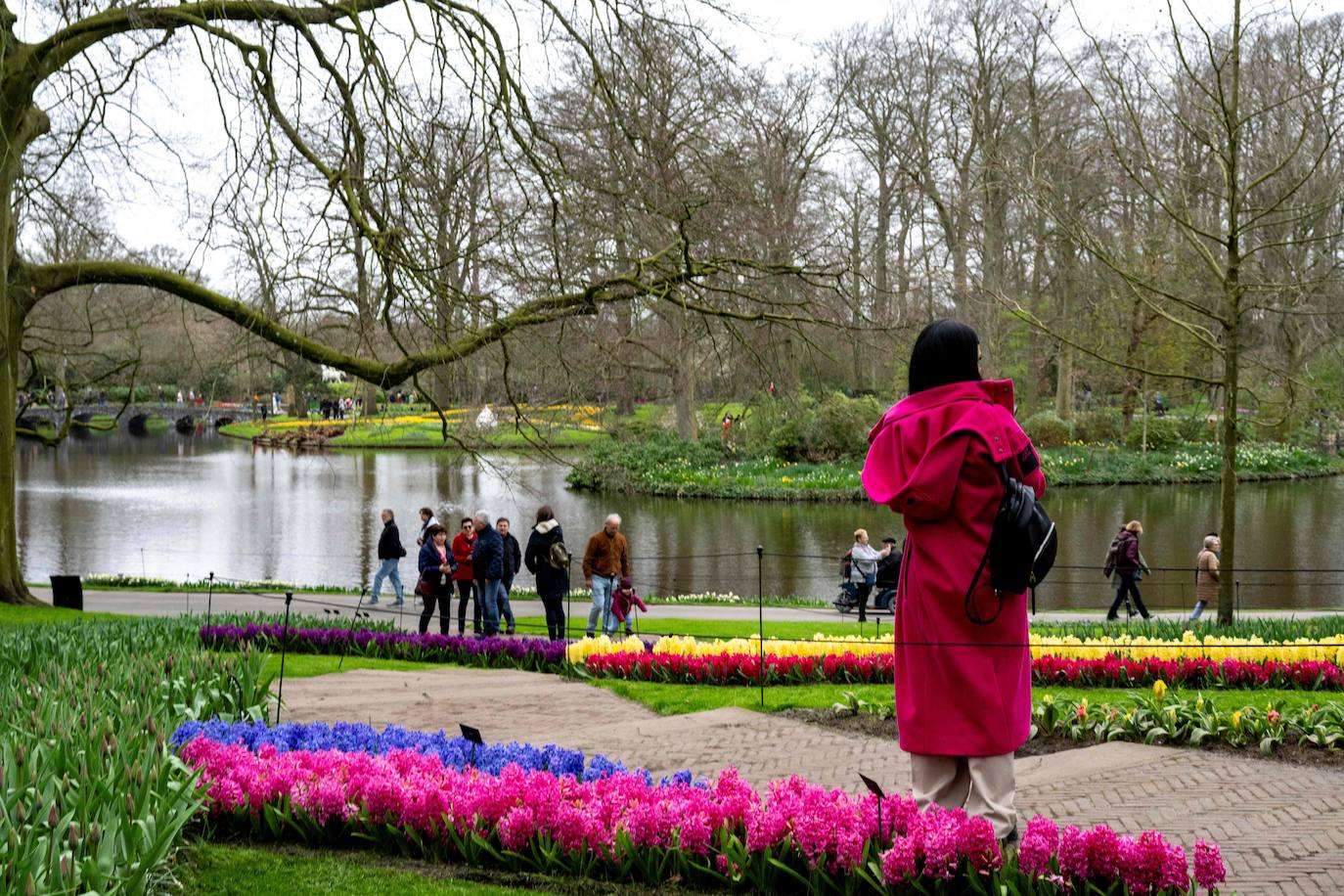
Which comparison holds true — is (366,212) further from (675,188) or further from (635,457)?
(635,457)

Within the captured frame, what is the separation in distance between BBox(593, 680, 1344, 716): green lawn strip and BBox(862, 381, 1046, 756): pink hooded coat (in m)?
3.88

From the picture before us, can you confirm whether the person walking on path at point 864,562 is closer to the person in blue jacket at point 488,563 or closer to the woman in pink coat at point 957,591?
the person in blue jacket at point 488,563

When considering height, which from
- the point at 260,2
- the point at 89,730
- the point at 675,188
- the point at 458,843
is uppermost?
the point at 260,2

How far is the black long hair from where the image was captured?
4.73m

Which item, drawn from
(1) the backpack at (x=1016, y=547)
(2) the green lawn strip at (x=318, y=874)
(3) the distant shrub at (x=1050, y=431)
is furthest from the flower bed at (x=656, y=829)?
(3) the distant shrub at (x=1050, y=431)

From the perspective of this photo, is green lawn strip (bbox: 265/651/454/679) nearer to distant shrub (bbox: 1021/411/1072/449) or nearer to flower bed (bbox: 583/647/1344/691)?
flower bed (bbox: 583/647/1344/691)

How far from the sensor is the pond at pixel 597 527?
79.8ft

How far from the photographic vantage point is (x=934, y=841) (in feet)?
14.4

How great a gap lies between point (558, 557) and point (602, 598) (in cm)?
74

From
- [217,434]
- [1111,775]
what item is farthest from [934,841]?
[217,434]

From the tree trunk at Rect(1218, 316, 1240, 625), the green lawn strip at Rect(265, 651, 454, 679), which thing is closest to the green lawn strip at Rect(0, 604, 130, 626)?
the green lawn strip at Rect(265, 651, 454, 679)

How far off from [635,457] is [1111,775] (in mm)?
34262

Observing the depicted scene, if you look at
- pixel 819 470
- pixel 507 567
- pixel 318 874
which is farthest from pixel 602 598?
pixel 819 470

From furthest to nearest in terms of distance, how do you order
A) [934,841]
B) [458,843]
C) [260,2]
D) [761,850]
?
[260,2] → [458,843] → [761,850] → [934,841]
